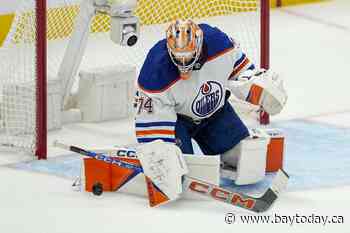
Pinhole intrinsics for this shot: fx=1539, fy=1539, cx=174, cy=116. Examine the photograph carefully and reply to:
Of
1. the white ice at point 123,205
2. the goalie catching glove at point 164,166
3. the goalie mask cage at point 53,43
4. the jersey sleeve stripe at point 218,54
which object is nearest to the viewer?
the white ice at point 123,205

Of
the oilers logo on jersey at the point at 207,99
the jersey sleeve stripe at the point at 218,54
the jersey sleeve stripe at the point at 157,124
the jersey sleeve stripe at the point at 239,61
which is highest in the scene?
the jersey sleeve stripe at the point at 218,54

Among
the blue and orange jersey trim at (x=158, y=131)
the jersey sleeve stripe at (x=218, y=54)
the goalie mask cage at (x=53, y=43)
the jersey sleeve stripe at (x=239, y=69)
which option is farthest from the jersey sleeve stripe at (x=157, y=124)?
the goalie mask cage at (x=53, y=43)

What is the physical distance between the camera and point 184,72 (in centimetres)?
497

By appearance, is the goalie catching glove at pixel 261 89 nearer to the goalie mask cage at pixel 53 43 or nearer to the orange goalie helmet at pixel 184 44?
the orange goalie helmet at pixel 184 44

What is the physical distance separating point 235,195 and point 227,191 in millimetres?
29

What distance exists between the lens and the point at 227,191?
491 centimetres

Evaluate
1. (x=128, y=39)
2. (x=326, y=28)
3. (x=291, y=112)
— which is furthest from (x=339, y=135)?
Result: (x=326, y=28)

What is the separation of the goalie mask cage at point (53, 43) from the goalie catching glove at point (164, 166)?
781 mm

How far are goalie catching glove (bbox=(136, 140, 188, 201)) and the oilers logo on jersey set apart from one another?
0.24m

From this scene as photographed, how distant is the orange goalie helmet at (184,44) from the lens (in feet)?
16.1

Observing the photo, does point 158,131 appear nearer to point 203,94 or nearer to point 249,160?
point 203,94

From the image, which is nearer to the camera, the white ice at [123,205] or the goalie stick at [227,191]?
the white ice at [123,205]

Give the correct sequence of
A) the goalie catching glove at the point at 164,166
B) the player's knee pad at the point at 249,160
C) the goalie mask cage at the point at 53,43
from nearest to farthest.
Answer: the goalie catching glove at the point at 164,166, the player's knee pad at the point at 249,160, the goalie mask cage at the point at 53,43

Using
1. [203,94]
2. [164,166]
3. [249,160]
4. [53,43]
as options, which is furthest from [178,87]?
[53,43]
